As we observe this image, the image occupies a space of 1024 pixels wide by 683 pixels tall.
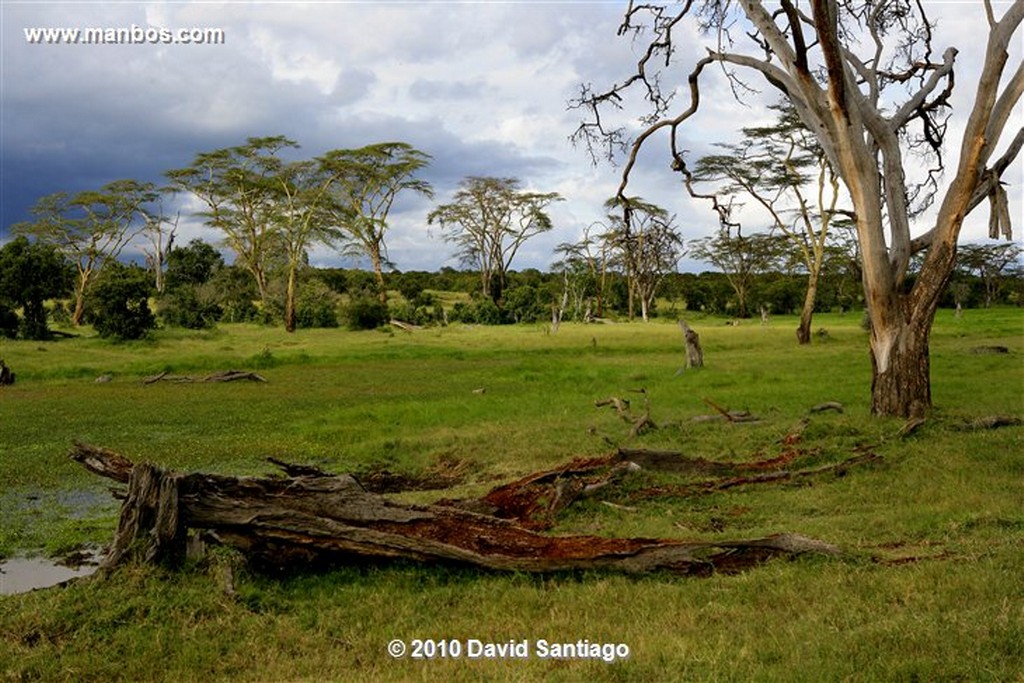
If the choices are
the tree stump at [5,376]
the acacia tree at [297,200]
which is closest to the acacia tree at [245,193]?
the acacia tree at [297,200]

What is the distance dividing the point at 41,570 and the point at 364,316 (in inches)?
1359

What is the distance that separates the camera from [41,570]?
22.5 feet

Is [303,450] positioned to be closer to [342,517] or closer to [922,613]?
[342,517]

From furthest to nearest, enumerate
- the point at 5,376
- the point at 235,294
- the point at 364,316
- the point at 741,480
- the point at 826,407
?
the point at 235,294 → the point at 364,316 → the point at 5,376 → the point at 826,407 → the point at 741,480

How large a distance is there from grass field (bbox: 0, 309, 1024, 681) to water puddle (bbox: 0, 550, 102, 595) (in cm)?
36

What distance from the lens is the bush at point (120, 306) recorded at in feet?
96.4

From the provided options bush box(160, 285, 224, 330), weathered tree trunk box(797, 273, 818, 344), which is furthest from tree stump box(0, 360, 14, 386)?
weathered tree trunk box(797, 273, 818, 344)

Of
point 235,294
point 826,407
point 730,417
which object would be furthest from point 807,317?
point 235,294

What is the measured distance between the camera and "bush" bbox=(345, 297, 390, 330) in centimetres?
4097

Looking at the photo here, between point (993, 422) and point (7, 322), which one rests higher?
point (7, 322)

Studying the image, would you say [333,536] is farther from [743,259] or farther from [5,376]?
[743,259]

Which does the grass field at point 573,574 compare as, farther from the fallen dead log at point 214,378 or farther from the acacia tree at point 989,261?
the acacia tree at point 989,261

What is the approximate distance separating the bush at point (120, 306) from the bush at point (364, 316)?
11900 mm

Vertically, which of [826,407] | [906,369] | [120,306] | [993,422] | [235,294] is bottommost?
[826,407]
